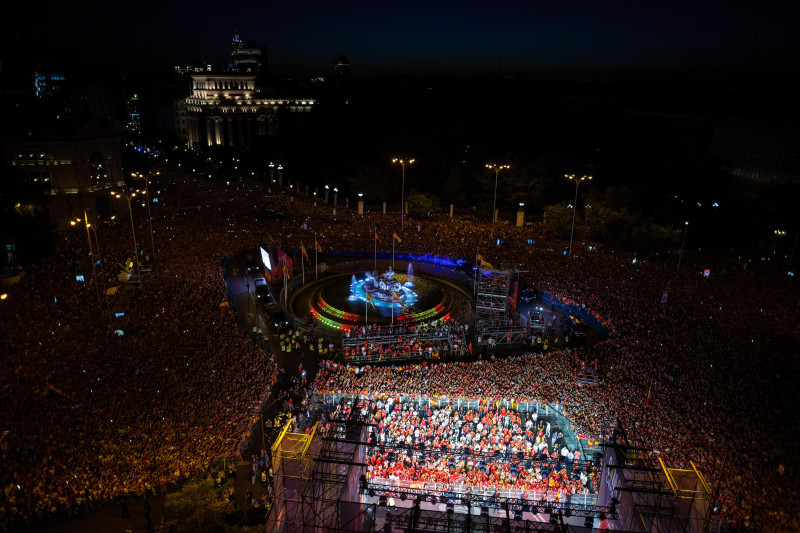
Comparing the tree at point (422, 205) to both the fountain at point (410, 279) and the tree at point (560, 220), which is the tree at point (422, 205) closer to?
the tree at point (560, 220)

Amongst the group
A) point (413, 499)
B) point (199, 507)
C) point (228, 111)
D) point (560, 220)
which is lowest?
point (199, 507)

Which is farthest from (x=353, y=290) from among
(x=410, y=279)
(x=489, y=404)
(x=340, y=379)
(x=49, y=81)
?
(x=49, y=81)

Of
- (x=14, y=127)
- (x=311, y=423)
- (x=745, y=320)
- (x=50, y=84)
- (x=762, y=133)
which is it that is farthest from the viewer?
(x=50, y=84)

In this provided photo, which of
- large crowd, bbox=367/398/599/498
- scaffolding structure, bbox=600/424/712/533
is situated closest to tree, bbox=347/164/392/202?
large crowd, bbox=367/398/599/498

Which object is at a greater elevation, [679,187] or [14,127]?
[14,127]

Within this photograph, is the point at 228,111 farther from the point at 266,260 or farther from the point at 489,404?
the point at 489,404

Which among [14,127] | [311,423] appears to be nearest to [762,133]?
[311,423]

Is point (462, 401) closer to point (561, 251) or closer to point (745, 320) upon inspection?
point (745, 320)
